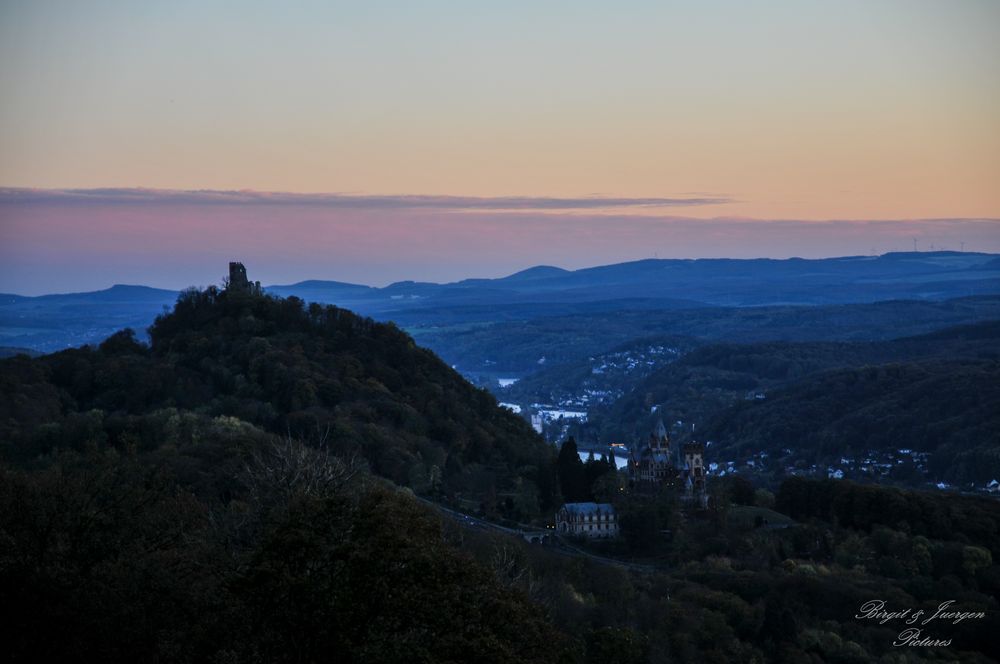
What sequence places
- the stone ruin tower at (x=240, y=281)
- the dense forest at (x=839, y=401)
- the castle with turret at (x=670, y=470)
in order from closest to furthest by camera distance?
the castle with turret at (x=670, y=470), the stone ruin tower at (x=240, y=281), the dense forest at (x=839, y=401)

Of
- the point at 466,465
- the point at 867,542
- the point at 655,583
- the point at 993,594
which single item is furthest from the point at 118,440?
the point at 993,594

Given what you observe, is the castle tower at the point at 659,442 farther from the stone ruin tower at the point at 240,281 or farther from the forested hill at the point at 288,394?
the stone ruin tower at the point at 240,281

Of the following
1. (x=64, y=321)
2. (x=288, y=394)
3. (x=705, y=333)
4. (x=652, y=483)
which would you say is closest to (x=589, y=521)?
(x=652, y=483)

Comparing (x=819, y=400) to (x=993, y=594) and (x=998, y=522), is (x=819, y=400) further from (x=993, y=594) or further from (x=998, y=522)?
(x=993, y=594)

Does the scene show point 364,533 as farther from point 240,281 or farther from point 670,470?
point 240,281

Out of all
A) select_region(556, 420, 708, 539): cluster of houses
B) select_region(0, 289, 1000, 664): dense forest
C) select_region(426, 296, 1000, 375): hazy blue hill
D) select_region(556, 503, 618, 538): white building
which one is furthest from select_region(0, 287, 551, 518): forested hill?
→ select_region(426, 296, 1000, 375): hazy blue hill

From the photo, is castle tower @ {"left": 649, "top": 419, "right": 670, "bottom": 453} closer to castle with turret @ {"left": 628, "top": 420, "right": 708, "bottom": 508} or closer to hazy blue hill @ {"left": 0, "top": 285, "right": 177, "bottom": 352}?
castle with turret @ {"left": 628, "top": 420, "right": 708, "bottom": 508}

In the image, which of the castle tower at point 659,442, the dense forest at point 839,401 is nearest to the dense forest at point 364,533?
the castle tower at point 659,442
